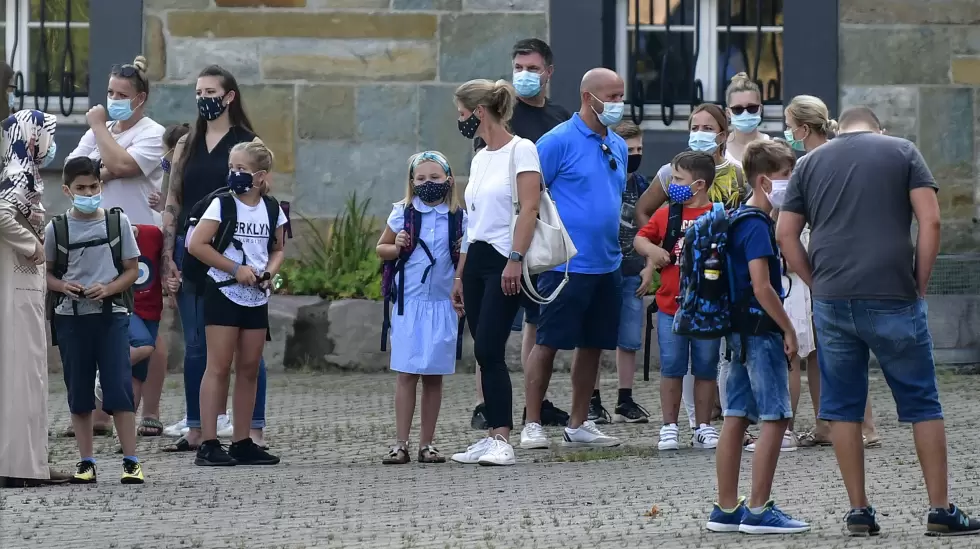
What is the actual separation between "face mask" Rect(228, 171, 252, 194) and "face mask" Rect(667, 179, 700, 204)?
6.87 ft

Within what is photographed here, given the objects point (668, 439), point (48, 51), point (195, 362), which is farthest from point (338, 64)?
point (668, 439)

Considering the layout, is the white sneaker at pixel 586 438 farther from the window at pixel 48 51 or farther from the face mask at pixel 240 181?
the window at pixel 48 51

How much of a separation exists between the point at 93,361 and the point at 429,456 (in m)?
1.65

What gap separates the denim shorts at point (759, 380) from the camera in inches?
259

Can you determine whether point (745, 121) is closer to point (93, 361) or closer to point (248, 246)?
point (248, 246)

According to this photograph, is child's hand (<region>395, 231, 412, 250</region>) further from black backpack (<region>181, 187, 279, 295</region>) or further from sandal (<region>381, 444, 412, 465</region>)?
sandal (<region>381, 444, 412, 465</region>)

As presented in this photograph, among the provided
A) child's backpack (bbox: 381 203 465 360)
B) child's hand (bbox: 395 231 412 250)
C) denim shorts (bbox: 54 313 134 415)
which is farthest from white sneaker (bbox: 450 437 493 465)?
denim shorts (bbox: 54 313 134 415)

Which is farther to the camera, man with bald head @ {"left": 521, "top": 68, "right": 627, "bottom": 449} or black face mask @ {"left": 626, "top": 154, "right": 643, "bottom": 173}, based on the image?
black face mask @ {"left": 626, "top": 154, "right": 643, "bottom": 173}

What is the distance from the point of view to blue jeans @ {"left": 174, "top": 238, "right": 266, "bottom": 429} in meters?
9.09

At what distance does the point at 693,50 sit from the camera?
13.1 metres

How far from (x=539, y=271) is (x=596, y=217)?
1.99 ft

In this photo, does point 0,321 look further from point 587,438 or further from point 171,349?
point 171,349

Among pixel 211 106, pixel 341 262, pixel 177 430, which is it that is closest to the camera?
pixel 211 106

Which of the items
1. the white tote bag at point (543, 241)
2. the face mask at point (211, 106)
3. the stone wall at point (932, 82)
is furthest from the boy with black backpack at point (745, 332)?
the stone wall at point (932, 82)
